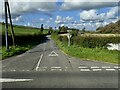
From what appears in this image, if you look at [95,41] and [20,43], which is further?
[20,43]

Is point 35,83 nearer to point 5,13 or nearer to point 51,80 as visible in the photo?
point 51,80

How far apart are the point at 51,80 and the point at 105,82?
8.96 ft

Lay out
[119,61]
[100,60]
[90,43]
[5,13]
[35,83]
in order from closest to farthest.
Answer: [35,83] → [119,61] → [100,60] → [5,13] → [90,43]

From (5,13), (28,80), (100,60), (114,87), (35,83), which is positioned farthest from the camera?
(5,13)

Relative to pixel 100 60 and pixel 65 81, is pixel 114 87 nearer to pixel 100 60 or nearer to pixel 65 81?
pixel 65 81

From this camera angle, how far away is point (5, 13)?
40125 mm

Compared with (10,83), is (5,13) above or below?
above

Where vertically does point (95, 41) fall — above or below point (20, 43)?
above

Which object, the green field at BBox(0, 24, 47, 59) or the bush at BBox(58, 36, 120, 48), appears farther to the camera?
the bush at BBox(58, 36, 120, 48)

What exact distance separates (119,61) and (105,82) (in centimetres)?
1117

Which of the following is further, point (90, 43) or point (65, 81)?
point (90, 43)

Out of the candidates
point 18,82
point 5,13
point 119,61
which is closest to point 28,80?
point 18,82

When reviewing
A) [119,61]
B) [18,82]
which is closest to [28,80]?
[18,82]

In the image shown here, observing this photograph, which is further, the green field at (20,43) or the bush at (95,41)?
the bush at (95,41)
